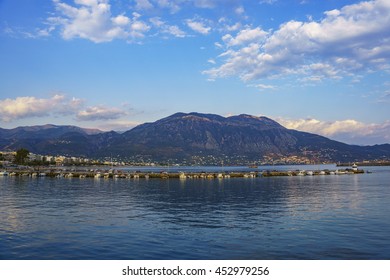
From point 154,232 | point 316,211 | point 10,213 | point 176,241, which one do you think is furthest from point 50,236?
point 316,211

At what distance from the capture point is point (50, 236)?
101 ft

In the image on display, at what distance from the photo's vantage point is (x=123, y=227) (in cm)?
3509

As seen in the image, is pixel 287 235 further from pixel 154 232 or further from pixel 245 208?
pixel 245 208

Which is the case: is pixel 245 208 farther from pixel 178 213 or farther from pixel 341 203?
pixel 341 203

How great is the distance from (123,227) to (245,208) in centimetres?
2201

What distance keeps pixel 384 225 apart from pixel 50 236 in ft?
113

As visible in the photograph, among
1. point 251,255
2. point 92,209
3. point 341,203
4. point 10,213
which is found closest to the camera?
point 251,255

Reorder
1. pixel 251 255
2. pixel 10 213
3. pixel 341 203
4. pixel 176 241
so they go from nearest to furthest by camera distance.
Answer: pixel 251 255 → pixel 176 241 → pixel 10 213 → pixel 341 203

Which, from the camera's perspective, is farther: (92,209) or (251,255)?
(92,209)

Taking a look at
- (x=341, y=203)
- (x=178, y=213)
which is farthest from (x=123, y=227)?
(x=341, y=203)
